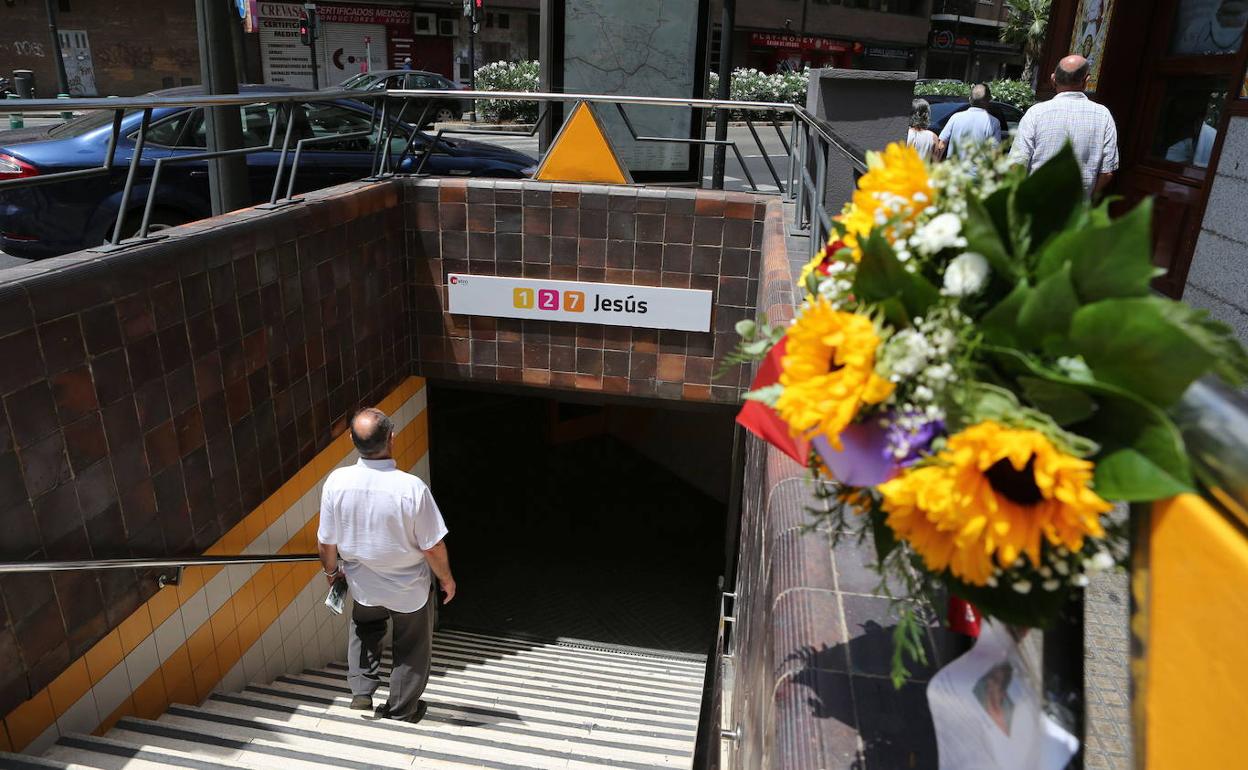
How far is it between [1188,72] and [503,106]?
2114cm

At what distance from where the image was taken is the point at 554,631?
8.65 m

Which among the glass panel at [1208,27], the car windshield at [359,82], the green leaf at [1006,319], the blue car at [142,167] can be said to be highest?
the glass panel at [1208,27]

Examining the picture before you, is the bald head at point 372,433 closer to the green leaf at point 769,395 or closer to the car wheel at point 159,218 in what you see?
the green leaf at point 769,395

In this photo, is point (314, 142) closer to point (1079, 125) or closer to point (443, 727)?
point (443, 727)

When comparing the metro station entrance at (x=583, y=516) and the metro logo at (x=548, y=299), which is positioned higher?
the metro logo at (x=548, y=299)

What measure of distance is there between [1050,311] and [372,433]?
3.43m

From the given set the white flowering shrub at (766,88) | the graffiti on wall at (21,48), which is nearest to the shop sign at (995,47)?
the white flowering shrub at (766,88)

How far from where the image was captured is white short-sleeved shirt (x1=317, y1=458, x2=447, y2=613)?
13.6 feet

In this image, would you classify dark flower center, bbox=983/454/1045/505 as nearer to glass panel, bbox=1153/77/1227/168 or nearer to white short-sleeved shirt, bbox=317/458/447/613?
white short-sleeved shirt, bbox=317/458/447/613

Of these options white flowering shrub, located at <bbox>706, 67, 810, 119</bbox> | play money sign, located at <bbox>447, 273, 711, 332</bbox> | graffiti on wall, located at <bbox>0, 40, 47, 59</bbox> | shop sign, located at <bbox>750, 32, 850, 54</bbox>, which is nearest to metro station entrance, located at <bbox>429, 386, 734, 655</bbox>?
play money sign, located at <bbox>447, 273, 711, 332</bbox>

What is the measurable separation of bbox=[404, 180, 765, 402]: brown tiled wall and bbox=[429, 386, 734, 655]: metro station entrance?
1.35 meters

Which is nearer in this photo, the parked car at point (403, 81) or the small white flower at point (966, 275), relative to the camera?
the small white flower at point (966, 275)

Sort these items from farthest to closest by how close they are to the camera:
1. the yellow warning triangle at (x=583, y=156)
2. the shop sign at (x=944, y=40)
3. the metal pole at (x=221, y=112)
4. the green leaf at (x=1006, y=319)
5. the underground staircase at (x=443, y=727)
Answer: the shop sign at (x=944, y=40) → the yellow warning triangle at (x=583, y=156) → the metal pole at (x=221, y=112) → the underground staircase at (x=443, y=727) → the green leaf at (x=1006, y=319)

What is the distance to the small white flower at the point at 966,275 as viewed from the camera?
1.16 metres
